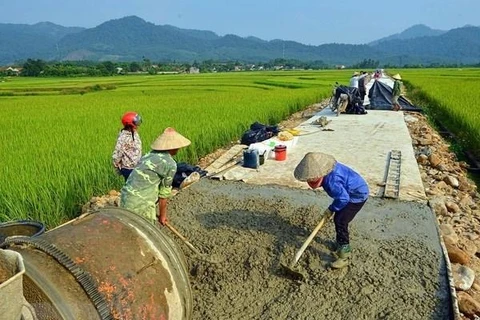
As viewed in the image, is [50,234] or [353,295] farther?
[353,295]

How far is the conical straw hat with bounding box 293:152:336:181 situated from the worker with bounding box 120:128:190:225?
3.32ft

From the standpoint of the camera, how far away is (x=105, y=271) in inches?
81.5

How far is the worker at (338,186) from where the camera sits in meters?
3.40

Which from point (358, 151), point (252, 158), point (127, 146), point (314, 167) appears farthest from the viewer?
point (358, 151)

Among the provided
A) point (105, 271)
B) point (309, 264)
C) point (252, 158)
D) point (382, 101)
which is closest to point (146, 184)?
point (105, 271)

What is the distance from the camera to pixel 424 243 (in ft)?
13.1

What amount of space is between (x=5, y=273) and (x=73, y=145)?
19.6ft

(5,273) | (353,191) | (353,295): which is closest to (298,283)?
(353,295)

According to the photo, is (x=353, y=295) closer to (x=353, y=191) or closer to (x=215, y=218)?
(x=353, y=191)

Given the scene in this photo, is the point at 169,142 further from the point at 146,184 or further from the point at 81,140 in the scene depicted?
the point at 81,140

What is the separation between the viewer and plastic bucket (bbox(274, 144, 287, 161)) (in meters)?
7.13

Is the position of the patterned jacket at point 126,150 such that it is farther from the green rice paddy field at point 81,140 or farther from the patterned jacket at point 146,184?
the patterned jacket at point 146,184

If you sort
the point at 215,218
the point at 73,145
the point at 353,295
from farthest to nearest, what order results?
the point at 73,145 → the point at 215,218 → the point at 353,295

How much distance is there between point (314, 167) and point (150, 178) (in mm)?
1330
